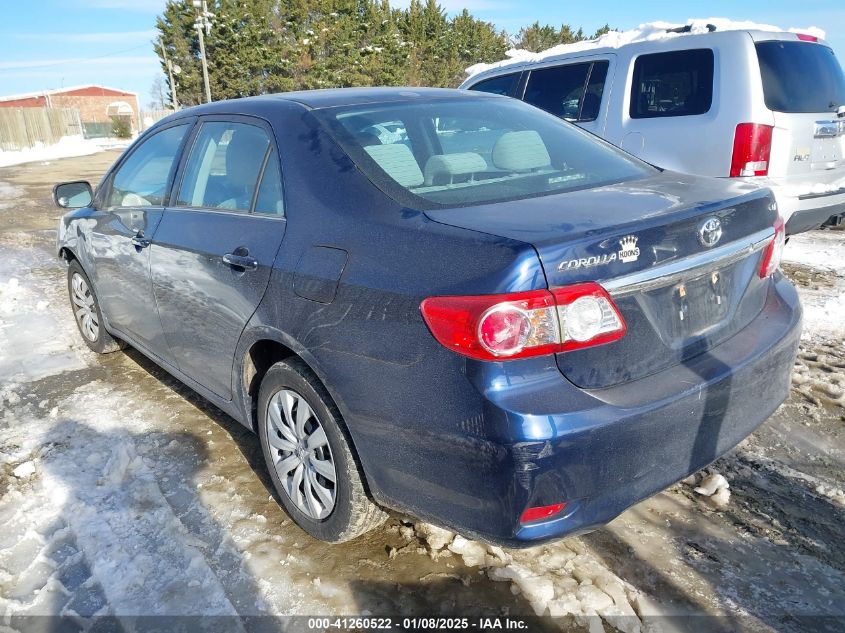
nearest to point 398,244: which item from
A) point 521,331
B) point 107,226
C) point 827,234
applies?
point 521,331

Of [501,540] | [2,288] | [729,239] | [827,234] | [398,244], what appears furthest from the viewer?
[827,234]

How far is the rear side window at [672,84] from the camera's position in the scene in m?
5.48

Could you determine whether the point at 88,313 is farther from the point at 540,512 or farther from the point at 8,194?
the point at 8,194

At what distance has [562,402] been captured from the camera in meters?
1.85

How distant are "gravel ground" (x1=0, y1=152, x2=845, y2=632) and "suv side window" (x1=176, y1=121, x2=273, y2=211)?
128 cm

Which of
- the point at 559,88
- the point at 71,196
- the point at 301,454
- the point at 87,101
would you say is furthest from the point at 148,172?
the point at 87,101

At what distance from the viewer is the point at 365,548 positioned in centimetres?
263

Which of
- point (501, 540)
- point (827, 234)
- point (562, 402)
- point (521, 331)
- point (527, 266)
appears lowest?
point (827, 234)

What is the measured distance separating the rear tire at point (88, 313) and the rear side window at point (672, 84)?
15.5 feet

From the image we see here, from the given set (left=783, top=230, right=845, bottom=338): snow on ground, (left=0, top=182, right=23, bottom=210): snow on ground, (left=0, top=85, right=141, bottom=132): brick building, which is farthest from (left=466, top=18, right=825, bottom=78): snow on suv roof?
(left=0, top=85, right=141, bottom=132): brick building

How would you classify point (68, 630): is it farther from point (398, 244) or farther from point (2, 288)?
point (2, 288)

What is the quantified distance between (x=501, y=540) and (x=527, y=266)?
2.62ft

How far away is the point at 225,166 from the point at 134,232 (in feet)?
2.90

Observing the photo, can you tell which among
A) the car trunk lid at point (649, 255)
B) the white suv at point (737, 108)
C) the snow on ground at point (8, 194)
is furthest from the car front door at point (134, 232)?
the snow on ground at point (8, 194)
